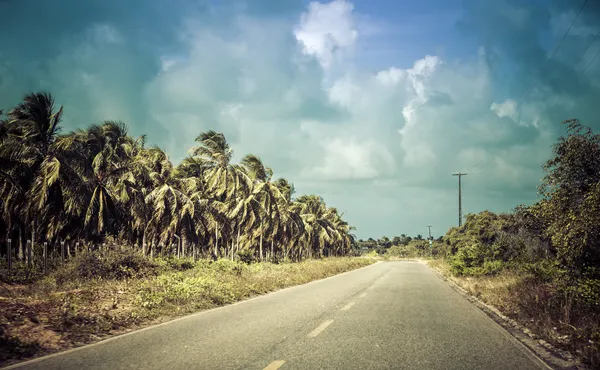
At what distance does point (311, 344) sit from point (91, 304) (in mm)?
5972

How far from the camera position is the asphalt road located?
514cm

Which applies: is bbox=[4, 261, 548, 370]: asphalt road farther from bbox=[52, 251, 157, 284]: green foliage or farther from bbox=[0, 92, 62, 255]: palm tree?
bbox=[0, 92, 62, 255]: palm tree

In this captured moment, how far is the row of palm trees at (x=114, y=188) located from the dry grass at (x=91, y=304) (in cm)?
473

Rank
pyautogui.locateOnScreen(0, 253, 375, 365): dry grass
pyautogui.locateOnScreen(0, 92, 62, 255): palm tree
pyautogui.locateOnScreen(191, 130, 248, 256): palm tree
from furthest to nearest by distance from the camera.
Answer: pyautogui.locateOnScreen(191, 130, 248, 256): palm tree, pyautogui.locateOnScreen(0, 92, 62, 255): palm tree, pyautogui.locateOnScreen(0, 253, 375, 365): dry grass

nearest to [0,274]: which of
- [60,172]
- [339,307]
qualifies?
[60,172]

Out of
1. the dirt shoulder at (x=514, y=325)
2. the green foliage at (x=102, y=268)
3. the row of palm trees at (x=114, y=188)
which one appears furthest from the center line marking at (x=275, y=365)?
the row of palm trees at (x=114, y=188)

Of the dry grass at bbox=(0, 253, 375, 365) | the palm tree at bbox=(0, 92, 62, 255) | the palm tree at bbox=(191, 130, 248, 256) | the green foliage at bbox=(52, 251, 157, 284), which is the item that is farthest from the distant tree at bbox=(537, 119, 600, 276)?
the palm tree at bbox=(191, 130, 248, 256)

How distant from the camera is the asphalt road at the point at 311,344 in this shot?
5.14 metres

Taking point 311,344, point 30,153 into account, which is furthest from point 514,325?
point 30,153

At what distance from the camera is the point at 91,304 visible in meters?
9.00

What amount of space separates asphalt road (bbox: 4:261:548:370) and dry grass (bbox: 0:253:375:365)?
81 centimetres

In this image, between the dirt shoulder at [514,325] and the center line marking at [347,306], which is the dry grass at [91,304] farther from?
the dirt shoulder at [514,325]

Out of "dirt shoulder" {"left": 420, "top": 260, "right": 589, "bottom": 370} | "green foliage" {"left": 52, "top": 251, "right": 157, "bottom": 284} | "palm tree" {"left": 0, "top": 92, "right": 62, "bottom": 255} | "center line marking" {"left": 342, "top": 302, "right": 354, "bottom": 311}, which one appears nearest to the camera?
"dirt shoulder" {"left": 420, "top": 260, "right": 589, "bottom": 370}

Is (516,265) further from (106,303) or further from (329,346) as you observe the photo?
(106,303)
